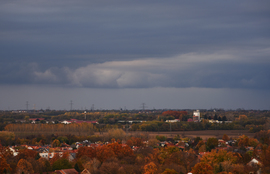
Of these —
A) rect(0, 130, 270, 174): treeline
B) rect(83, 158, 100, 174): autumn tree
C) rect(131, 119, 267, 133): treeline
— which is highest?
rect(131, 119, 267, 133): treeline

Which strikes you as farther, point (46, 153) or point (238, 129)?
point (238, 129)

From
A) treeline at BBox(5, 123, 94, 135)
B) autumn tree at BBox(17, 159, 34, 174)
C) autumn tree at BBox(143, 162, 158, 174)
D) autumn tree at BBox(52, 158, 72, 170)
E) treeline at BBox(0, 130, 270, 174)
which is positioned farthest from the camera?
treeline at BBox(5, 123, 94, 135)

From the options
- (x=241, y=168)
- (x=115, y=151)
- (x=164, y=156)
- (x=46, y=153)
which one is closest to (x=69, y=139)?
(x=46, y=153)

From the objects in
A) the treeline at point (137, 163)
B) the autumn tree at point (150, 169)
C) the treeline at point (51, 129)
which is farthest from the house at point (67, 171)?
the treeline at point (51, 129)

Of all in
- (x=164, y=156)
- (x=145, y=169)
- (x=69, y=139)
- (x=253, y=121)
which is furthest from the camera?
(x=253, y=121)

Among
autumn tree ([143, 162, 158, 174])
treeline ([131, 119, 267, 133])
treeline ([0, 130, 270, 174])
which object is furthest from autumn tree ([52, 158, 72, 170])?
treeline ([131, 119, 267, 133])

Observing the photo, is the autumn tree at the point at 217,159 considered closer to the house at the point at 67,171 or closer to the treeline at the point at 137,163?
the treeline at the point at 137,163

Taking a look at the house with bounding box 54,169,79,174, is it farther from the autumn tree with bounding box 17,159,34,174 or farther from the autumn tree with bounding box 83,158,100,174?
the autumn tree with bounding box 17,159,34,174

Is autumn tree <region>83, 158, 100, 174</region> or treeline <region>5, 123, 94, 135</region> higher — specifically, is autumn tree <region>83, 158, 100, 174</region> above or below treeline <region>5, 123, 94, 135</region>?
below

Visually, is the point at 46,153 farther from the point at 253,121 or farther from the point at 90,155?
the point at 253,121

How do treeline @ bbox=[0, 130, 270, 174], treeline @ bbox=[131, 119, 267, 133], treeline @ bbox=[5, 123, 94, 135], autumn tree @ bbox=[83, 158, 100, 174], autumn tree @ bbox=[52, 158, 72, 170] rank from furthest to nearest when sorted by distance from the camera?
treeline @ bbox=[131, 119, 267, 133] < treeline @ bbox=[5, 123, 94, 135] < autumn tree @ bbox=[52, 158, 72, 170] < autumn tree @ bbox=[83, 158, 100, 174] < treeline @ bbox=[0, 130, 270, 174]

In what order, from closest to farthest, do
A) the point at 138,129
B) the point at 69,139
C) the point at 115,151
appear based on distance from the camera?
the point at 115,151 < the point at 69,139 < the point at 138,129
